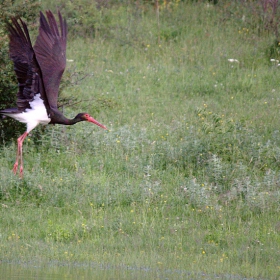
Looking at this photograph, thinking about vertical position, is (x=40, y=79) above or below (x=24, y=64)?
below

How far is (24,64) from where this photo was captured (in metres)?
7.77

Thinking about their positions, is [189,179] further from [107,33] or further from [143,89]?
[107,33]

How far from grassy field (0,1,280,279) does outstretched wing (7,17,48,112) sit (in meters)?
0.93

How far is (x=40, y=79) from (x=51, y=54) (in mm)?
1101

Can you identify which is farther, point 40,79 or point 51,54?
point 51,54

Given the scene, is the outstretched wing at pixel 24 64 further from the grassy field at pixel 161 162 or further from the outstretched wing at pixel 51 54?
the grassy field at pixel 161 162

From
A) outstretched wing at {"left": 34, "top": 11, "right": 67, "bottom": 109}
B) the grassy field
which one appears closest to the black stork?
outstretched wing at {"left": 34, "top": 11, "right": 67, "bottom": 109}

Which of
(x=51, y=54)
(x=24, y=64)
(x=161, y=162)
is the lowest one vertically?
(x=161, y=162)

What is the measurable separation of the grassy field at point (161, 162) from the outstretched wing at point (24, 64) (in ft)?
3.06

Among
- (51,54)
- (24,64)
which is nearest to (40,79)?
(24,64)

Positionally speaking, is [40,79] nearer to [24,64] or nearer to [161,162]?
[24,64]

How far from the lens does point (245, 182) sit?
25.7 ft

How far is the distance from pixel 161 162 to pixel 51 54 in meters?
2.09

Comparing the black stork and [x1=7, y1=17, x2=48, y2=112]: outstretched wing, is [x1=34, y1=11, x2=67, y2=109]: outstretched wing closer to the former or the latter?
the black stork
